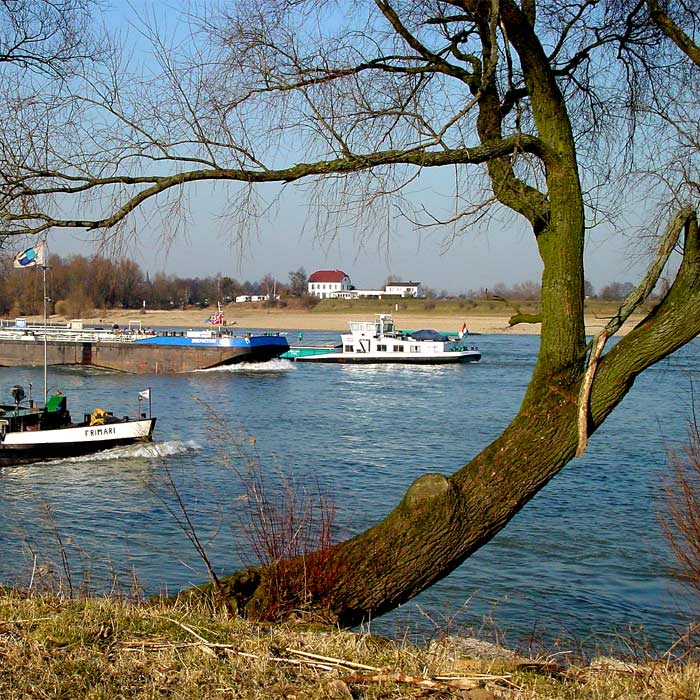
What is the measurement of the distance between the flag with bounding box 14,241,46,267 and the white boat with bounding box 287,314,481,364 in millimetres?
64138

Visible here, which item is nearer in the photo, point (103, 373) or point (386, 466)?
point (386, 466)

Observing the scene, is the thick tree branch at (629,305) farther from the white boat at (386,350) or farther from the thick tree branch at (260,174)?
the white boat at (386,350)

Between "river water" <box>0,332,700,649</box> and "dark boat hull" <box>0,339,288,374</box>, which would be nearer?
"river water" <box>0,332,700,649</box>

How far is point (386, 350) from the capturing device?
247ft

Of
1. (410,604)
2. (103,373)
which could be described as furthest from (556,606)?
(103,373)

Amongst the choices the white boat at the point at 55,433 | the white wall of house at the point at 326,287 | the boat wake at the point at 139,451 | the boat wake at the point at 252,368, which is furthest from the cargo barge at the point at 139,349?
the white wall of house at the point at 326,287

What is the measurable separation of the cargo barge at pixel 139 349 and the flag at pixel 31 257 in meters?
59.4

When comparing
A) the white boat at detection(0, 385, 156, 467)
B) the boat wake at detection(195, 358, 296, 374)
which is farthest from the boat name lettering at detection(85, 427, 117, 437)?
the boat wake at detection(195, 358, 296, 374)

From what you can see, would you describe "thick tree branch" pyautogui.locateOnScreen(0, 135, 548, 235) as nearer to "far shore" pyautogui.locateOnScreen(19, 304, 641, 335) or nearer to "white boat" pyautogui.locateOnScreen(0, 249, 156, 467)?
"white boat" pyautogui.locateOnScreen(0, 249, 156, 467)

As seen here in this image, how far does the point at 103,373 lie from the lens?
224 feet

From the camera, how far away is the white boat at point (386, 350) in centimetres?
7288

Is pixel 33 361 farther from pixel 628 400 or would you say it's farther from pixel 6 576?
pixel 6 576

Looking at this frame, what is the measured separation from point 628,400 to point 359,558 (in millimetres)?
38077

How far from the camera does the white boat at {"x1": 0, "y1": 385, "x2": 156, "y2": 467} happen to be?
1062 inches
